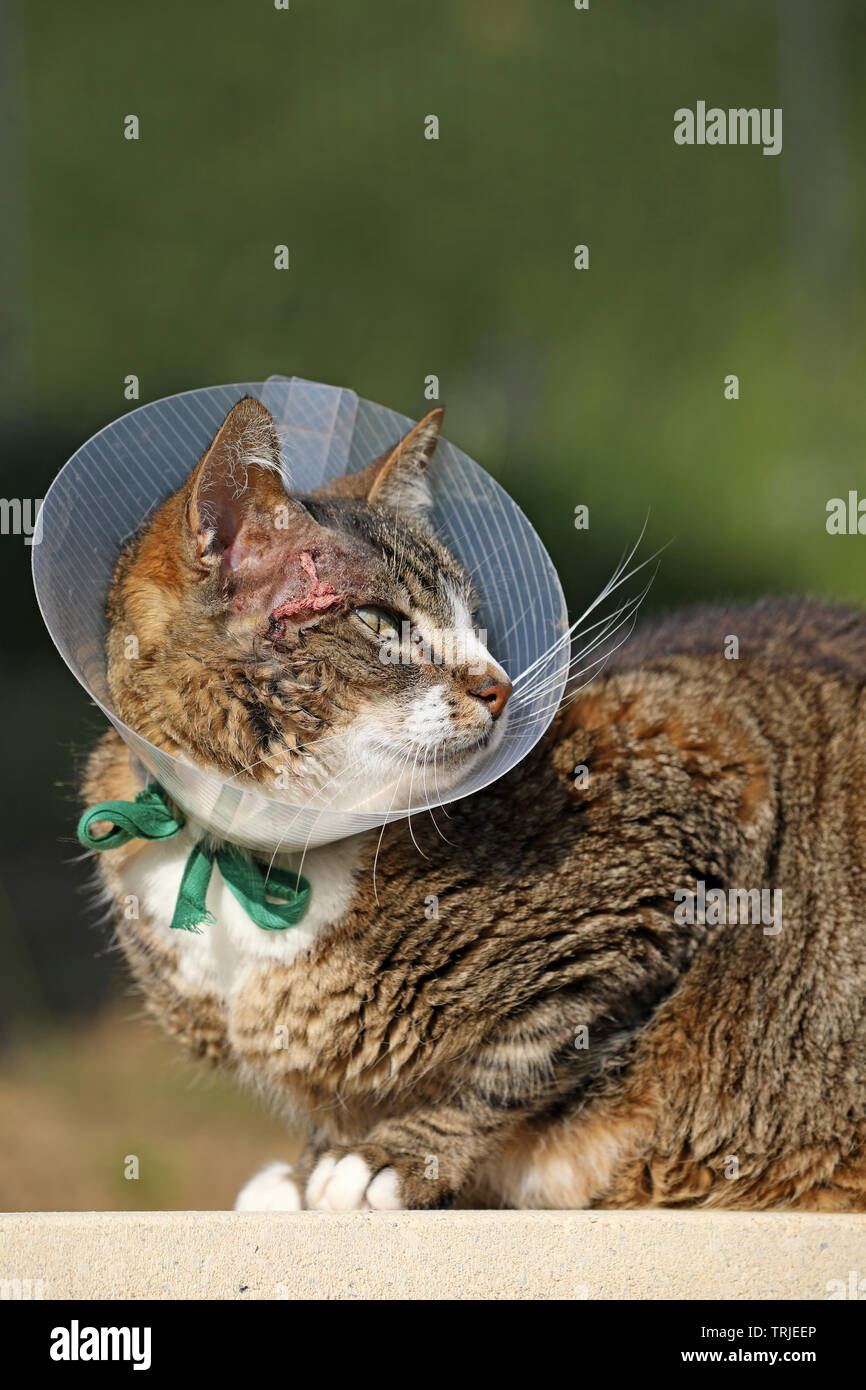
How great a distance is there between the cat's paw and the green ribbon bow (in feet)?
1.03

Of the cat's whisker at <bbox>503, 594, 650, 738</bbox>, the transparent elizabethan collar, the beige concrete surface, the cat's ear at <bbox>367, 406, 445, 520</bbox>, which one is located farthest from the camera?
the cat's ear at <bbox>367, 406, 445, 520</bbox>

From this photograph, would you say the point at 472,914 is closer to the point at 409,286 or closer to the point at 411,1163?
the point at 411,1163

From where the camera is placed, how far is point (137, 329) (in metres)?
4.29

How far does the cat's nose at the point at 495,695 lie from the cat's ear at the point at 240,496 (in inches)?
11.2

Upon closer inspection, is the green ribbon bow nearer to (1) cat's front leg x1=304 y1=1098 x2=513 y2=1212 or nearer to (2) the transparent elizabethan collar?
(2) the transparent elizabethan collar

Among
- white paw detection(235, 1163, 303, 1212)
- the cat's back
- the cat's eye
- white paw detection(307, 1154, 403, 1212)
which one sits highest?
the cat's back

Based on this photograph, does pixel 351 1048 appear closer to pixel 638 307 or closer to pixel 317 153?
pixel 638 307

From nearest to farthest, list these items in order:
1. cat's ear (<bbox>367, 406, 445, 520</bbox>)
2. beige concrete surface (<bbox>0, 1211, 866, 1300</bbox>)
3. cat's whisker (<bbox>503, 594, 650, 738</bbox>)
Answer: beige concrete surface (<bbox>0, 1211, 866, 1300</bbox>) < cat's whisker (<bbox>503, 594, 650, 738</bbox>) < cat's ear (<bbox>367, 406, 445, 520</bbox>)

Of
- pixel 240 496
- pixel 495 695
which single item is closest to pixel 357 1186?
pixel 495 695

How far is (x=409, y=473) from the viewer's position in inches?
68.0

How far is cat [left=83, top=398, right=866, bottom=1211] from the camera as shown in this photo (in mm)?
1482

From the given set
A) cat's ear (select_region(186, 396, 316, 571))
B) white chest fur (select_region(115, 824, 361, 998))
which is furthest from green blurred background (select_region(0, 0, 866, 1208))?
cat's ear (select_region(186, 396, 316, 571))

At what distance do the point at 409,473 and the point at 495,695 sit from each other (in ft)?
1.29

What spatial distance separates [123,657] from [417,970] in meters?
0.54
